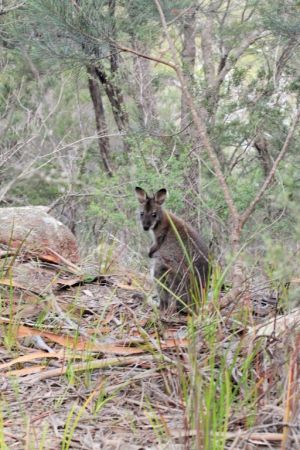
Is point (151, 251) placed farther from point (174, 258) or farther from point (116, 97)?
point (116, 97)

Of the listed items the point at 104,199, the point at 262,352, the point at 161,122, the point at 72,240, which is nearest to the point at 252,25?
the point at 161,122

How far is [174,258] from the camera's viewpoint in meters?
5.77

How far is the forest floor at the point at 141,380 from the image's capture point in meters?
3.15

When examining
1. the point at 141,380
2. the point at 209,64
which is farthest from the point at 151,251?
the point at 209,64

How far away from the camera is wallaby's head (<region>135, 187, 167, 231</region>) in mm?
6434

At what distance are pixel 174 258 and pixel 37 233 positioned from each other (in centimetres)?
116

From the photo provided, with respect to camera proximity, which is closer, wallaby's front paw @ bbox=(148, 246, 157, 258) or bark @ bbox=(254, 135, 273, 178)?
wallaby's front paw @ bbox=(148, 246, 157, 258)

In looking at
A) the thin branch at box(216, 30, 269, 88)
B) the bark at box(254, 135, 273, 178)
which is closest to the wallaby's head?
the thin branch at box(216, 30, 269, 88)

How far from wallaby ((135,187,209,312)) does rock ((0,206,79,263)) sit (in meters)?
0.65

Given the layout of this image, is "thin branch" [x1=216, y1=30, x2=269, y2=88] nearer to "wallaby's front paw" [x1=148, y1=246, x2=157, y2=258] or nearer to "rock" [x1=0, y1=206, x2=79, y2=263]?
"rock" [x1=0, y1=206, x2=79, y2=263]

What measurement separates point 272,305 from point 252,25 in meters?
7.87

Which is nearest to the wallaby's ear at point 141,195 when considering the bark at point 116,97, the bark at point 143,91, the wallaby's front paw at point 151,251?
the wallaby's front paw at point 151,251

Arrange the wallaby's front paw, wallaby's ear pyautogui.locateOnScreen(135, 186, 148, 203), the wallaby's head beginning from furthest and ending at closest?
wallaby's ear pyautogui.locateOnScreen(135, 186, 148, 203), the wallaby's head, the wallaby's front paw

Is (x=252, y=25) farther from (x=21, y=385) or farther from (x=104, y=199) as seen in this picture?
(x=21, y=385)
